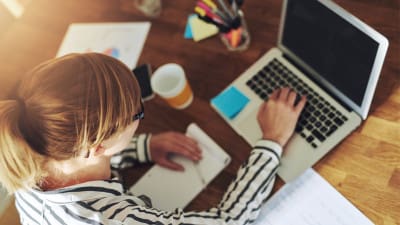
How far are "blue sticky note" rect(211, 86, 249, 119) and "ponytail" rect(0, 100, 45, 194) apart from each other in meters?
0.45

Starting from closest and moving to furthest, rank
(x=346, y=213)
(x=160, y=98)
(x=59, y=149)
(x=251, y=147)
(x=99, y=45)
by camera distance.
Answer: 1. (x=59, y=149)
2. (x=346, y=213)
3. (x=251, y=147)
4. (x=160, y=98)
5. (x=99, y=45)

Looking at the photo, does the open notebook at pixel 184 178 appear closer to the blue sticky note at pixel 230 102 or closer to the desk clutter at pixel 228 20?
the blue sticky note at pixel 230 102

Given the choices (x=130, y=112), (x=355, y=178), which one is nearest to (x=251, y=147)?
(x=355, y=178)

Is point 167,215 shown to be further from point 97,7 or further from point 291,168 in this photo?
point 97,7

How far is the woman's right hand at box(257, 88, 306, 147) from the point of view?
0.98m

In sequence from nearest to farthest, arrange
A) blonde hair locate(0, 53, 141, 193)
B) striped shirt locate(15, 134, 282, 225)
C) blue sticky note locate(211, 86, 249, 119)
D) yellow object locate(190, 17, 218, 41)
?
blonde hair locate(0, 53, 141, 193) < striped shirt locate(15, 134, 282, 225) < blue sticky note locate(211, 86, 249, 119) < yellow object locate(190, 17, 218, 41)

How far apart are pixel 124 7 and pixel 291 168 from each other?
745 mm

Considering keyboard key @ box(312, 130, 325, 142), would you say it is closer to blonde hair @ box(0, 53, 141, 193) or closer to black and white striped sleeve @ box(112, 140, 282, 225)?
black and white striped sleeve @ box(112, 140, 282, 225)

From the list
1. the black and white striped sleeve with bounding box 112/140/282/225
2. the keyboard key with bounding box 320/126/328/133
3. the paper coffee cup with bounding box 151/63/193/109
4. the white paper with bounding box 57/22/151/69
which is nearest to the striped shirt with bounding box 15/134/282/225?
the black and white striped sleeve with bounding box 112/140/282/225

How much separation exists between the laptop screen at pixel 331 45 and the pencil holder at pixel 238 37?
13cm

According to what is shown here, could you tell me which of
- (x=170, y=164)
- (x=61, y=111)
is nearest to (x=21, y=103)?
(x=61, y=111)

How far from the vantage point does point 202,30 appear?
4.05 ft

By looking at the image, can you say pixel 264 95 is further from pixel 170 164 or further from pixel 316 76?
pixel 170 164

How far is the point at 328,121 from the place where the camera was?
3.18ft
